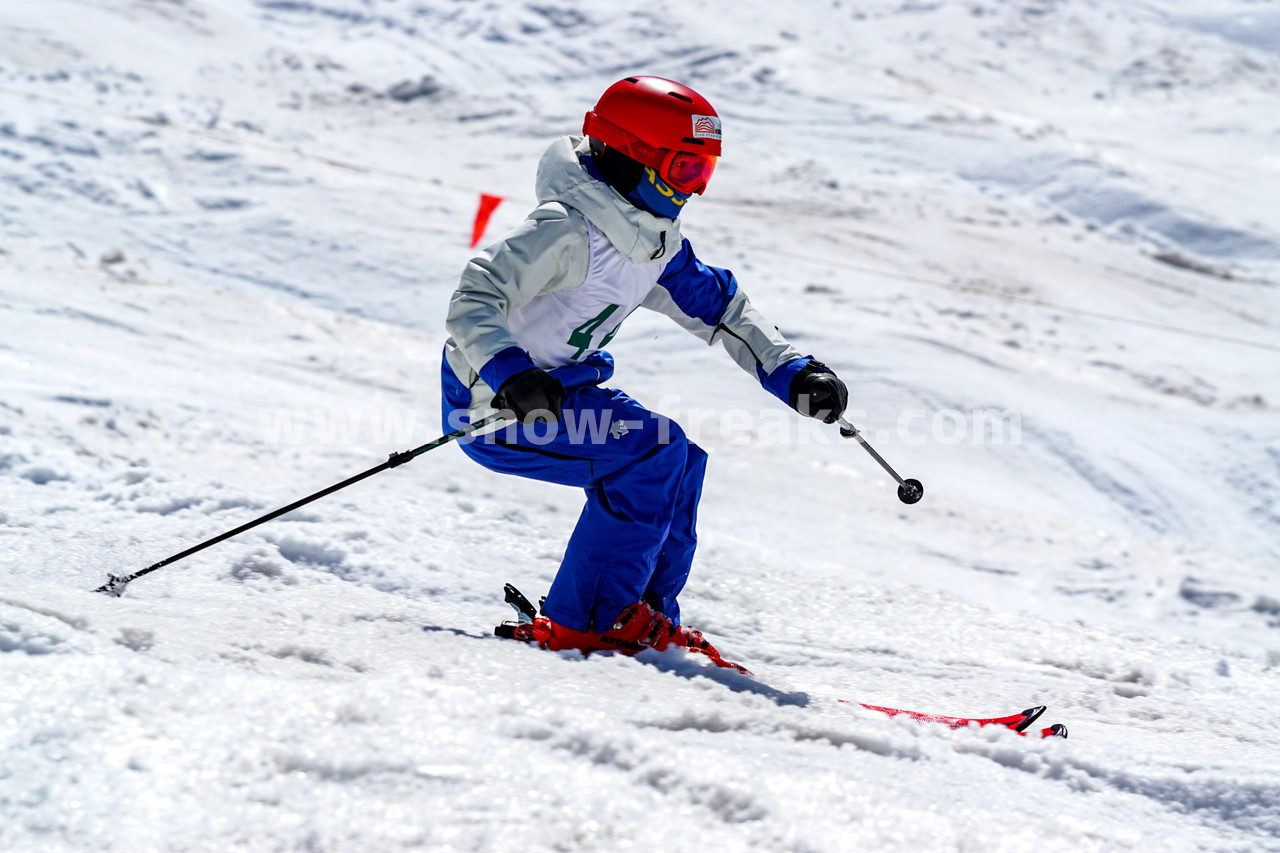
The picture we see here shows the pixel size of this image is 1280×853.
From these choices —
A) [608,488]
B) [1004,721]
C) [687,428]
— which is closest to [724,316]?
[608,488]

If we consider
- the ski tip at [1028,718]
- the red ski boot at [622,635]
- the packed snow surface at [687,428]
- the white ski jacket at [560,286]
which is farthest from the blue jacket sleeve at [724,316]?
the ski tip at [1028,718]

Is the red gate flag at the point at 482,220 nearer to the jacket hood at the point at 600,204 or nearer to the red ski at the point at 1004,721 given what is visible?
the jacket hood at the point at 600,204

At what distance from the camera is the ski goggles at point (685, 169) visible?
2.80 metres

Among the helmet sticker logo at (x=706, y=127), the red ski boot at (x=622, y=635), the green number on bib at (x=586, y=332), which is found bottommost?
the red ski boot at (x=622, y=635)

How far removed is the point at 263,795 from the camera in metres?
1.57

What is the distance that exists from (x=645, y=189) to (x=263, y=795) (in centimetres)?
183

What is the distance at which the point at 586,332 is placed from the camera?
285 centimetres

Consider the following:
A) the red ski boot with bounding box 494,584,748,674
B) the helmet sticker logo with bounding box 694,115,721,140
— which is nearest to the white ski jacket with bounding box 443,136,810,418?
the helmet sticker logo with bounding box 694,115,721,140

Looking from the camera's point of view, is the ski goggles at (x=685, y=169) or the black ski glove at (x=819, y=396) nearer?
the ski goggles at (x=685, y=169)

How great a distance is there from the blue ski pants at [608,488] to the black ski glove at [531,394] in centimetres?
34

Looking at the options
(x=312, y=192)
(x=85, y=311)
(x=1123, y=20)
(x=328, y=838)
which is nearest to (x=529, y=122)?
(x=312, y=192)

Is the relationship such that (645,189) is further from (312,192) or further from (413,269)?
(312,192)

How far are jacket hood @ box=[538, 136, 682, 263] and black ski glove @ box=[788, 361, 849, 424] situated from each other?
0.58m

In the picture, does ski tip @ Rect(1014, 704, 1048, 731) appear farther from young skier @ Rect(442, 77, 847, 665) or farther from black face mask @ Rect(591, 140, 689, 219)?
black face mask @ Rect(591, 140, 689, 219)
